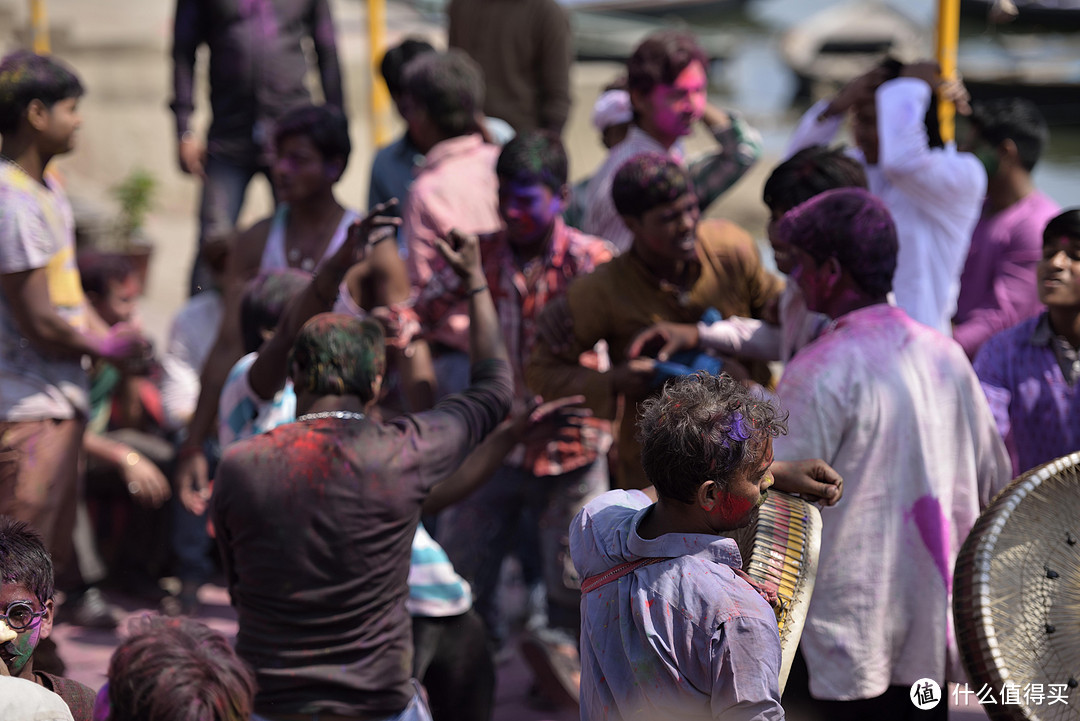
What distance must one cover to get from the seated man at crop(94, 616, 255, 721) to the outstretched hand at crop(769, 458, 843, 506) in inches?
48.4

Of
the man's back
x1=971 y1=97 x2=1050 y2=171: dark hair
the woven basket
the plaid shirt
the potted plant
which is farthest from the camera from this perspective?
the potted plant

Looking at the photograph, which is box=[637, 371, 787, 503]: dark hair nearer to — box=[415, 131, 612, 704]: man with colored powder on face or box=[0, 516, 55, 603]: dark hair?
box=[0, 516, 55, 603]: dark hair

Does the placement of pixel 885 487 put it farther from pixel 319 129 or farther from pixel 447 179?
pixel 319 129

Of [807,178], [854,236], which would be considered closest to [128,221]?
[807,178]

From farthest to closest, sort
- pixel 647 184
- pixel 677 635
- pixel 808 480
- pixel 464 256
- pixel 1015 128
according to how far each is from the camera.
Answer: pixel 1015 128
pixel 647 184
pixel 464 256
pixel 808 480
pixel 677 635

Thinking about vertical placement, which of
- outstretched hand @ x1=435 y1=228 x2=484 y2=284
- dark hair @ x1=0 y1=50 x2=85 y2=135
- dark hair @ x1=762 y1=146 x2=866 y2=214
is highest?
dark hair @ x1=0 y1=50 x2=85 y2=135

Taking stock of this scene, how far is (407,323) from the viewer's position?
4090 mm

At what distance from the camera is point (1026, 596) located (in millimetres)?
2740

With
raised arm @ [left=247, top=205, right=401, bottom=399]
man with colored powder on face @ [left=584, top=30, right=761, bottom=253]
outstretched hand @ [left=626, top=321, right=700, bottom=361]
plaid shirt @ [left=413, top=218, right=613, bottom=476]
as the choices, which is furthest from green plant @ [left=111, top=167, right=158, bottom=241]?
outstretched hand @ [left=626, top=321, right=700, bottom=361]

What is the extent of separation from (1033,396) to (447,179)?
233 centimetres

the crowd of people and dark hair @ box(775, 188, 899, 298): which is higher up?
dark hair @ box(775, 188, 899, 298)

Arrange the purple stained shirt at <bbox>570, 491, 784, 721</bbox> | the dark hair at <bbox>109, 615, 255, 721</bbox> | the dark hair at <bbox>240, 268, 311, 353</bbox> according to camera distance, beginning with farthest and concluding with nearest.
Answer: the dark hair at <bbox>240, 268, 311, 353</bbox>
the purple stained shirt at <bbox>570, 491, 784, 721</bbox>
the dark hair at <bbox>109, 615, 255, 721</bbox>

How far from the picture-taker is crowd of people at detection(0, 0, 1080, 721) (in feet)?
7.48

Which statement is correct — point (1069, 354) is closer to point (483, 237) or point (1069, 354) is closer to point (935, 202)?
point (935, 202)
